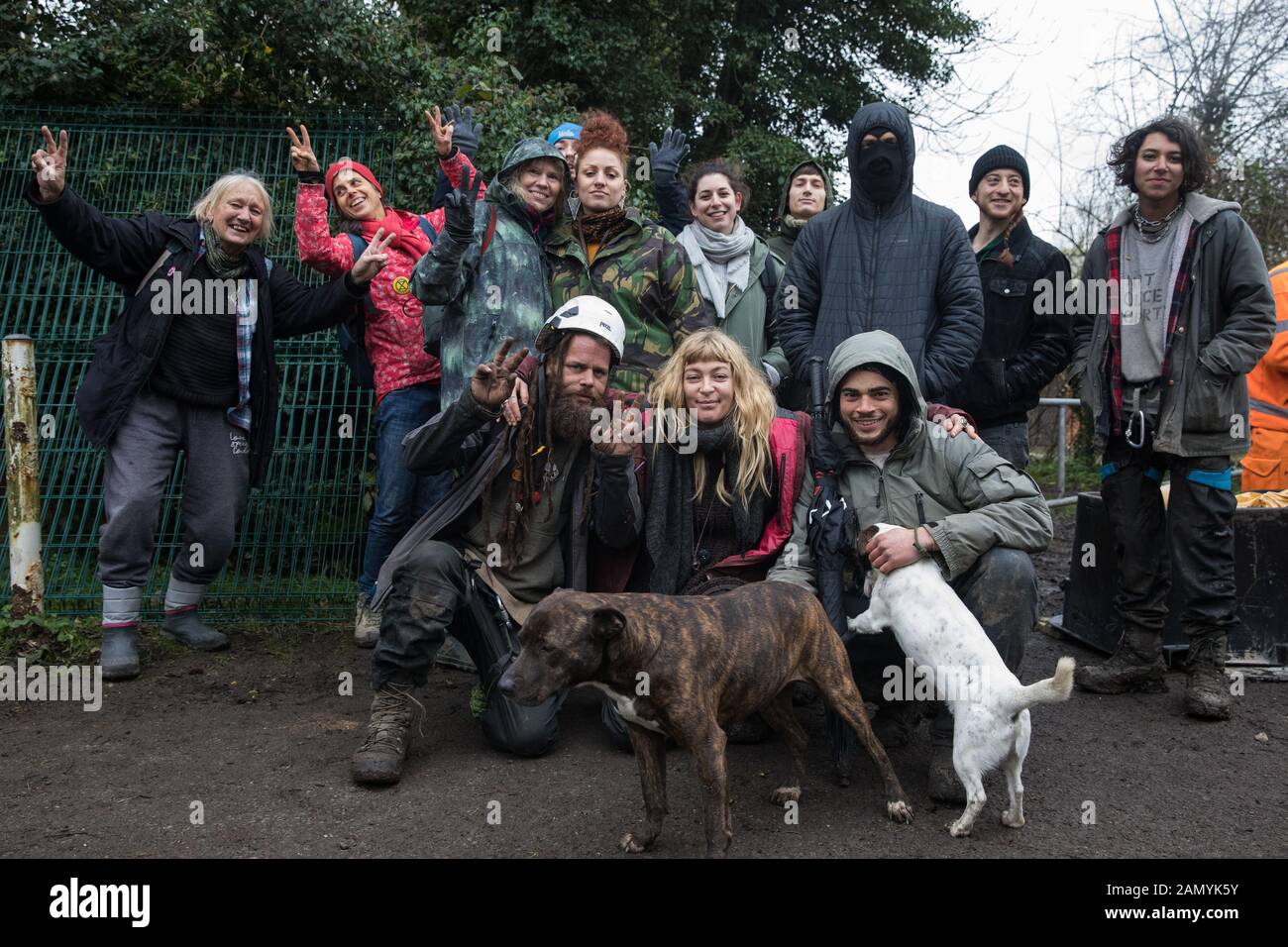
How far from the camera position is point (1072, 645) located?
240 inches

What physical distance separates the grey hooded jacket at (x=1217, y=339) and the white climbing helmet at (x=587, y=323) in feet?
8.74

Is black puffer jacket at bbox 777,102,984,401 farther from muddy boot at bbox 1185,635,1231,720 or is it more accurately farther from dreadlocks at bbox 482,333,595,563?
muddy boot at bbox 1185,635,1231,720

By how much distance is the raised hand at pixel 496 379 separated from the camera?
4.07 m

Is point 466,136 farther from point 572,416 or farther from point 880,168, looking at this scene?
point 880,168

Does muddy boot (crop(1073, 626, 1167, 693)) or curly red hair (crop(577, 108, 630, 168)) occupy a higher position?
curly red hair (crop(577, 108, 630, 168))

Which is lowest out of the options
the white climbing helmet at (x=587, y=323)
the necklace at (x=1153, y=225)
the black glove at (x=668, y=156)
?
the white climbing helmet at (x=587, y=323)

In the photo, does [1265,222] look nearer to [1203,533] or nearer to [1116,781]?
[1203,533]

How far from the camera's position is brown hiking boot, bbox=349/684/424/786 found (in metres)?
4.03

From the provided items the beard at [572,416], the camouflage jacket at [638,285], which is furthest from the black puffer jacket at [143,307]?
the beard at [572,416]

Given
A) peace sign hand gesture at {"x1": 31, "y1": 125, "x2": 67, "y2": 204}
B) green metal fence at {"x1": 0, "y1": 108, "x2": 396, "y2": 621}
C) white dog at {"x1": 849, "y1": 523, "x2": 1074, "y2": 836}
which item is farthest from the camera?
green metal fence at {"x1": 0, "y1": 108, "x2": 396, "y2": 621}

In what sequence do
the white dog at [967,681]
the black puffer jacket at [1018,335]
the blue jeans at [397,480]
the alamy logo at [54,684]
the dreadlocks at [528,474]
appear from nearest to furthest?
the white dog at [967,681] < the dreadlocks at [528,474] < the alamy logo at [54,684] < the black puffer jacket at [1018,335] < the blue jeans at [397,480]

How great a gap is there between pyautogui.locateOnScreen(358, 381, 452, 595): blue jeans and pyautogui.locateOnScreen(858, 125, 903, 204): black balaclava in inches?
103

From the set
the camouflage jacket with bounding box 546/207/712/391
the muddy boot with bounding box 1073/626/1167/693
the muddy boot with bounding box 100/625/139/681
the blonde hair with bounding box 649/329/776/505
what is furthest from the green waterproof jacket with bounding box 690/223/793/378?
the muddy boot with bounding box 100/625/139/681

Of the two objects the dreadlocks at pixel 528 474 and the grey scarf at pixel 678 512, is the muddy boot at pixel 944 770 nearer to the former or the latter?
the grey scarf at pixel 678 512
